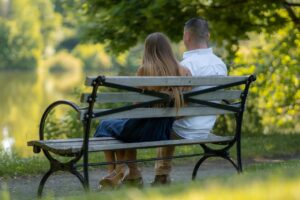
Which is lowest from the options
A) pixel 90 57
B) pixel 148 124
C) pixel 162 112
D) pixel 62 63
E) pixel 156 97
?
pixel 148 124

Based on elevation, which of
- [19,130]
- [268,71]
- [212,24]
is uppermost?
[212,24]

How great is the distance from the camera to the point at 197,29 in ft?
22.4

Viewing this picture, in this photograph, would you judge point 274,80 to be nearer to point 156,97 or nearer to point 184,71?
point 184,71

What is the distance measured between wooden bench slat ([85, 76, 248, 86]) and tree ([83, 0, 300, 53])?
19.0ft

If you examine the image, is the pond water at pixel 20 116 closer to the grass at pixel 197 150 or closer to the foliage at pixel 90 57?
the grass at pixel 197 150

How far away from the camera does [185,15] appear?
534 inches

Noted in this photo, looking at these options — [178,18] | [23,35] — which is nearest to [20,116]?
[178,18]

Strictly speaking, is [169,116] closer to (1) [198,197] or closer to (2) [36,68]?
(1) [198,197]

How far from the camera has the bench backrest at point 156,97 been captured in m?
5.88

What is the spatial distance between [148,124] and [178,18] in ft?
24.0

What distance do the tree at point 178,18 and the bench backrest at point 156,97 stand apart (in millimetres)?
5633

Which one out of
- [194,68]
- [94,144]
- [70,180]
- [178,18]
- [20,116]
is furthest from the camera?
[20,116]

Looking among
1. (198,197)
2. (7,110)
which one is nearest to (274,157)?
(198,197)

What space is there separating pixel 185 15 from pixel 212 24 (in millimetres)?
619
